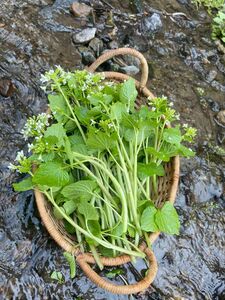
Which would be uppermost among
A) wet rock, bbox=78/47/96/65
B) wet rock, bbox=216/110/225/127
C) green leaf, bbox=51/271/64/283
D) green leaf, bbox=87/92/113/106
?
green leaf, bbox=87/92/113/106

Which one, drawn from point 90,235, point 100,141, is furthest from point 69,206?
point 100,141

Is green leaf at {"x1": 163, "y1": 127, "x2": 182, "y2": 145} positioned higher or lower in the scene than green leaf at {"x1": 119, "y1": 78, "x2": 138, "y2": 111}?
lower

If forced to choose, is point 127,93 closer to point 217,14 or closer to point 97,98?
point 97,98

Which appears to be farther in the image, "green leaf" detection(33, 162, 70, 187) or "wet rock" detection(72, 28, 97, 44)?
"wet rock" detection(72, 28, 97, 44)

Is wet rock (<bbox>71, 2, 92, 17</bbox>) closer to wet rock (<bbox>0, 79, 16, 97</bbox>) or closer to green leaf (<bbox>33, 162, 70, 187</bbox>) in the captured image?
wet rock (<bbox>0, 79, 16, 97</bbox>)

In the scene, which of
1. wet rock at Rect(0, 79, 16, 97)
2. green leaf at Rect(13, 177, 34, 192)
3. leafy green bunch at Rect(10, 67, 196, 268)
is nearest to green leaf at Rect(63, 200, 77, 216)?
leafy green bunch at Rect(10, 67, 196, 268)

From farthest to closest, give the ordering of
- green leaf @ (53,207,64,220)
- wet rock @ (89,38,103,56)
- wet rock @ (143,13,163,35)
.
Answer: wet rock @ (143,13,163,35) → wet rock @ (89,38,103,56) → green leaf @ (53,207,64,220)

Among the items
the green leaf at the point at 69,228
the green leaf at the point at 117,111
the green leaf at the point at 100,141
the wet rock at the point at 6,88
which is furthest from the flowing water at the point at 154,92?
the green leaf at the point at 117,111

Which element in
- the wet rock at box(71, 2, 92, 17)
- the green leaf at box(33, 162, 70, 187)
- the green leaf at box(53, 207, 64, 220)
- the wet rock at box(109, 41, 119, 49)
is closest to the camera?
the green leaf at box(33, 162, 70, 187)
